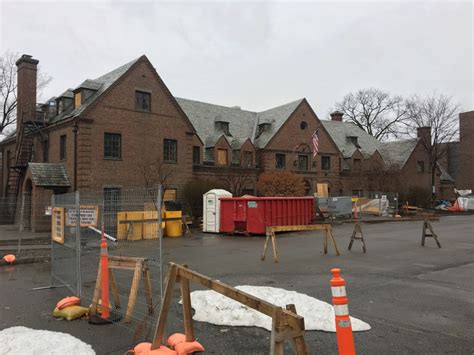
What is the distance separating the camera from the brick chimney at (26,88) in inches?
1167

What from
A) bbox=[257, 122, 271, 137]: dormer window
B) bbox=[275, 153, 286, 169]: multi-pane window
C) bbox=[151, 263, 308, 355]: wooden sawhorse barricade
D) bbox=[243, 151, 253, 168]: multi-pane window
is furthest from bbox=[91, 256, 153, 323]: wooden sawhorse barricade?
bbox=[257, 122, 271, 137]: dormer window

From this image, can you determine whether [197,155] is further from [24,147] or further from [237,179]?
[24,147]

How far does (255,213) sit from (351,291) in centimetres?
1309

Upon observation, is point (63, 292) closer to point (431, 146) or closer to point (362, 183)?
point (362, 183)

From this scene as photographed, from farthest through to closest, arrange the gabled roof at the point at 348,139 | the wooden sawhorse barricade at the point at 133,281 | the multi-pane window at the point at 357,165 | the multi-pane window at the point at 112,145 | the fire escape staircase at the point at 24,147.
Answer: the gabled roof at the point at 348,139 → the multi-pane window at the point at 357,165 → the fire escape staircase at the point at 24,147 → the multi-pane window at the point at 112,145 → the wooden sawhorse barricade at the point at 133,281

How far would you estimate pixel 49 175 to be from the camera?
25797 mm

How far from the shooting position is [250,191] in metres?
37.2

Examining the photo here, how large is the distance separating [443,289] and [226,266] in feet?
18.4

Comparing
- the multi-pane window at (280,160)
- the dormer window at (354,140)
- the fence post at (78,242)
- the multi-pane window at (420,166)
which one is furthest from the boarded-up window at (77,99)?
the multi-pane window at (420,166)

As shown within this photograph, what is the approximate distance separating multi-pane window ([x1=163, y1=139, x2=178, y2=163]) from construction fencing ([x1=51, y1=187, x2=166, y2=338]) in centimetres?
2035

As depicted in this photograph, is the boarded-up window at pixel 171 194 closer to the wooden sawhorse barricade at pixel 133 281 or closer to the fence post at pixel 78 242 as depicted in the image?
the fence post at pixel 78 242

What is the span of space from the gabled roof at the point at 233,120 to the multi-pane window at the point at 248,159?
3.53 feet

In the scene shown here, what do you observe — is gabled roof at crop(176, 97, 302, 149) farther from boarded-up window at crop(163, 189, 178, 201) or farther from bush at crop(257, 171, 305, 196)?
boarded-up window at crop(163, 189, 178, 201)

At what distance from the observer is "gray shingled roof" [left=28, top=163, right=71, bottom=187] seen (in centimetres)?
2489
